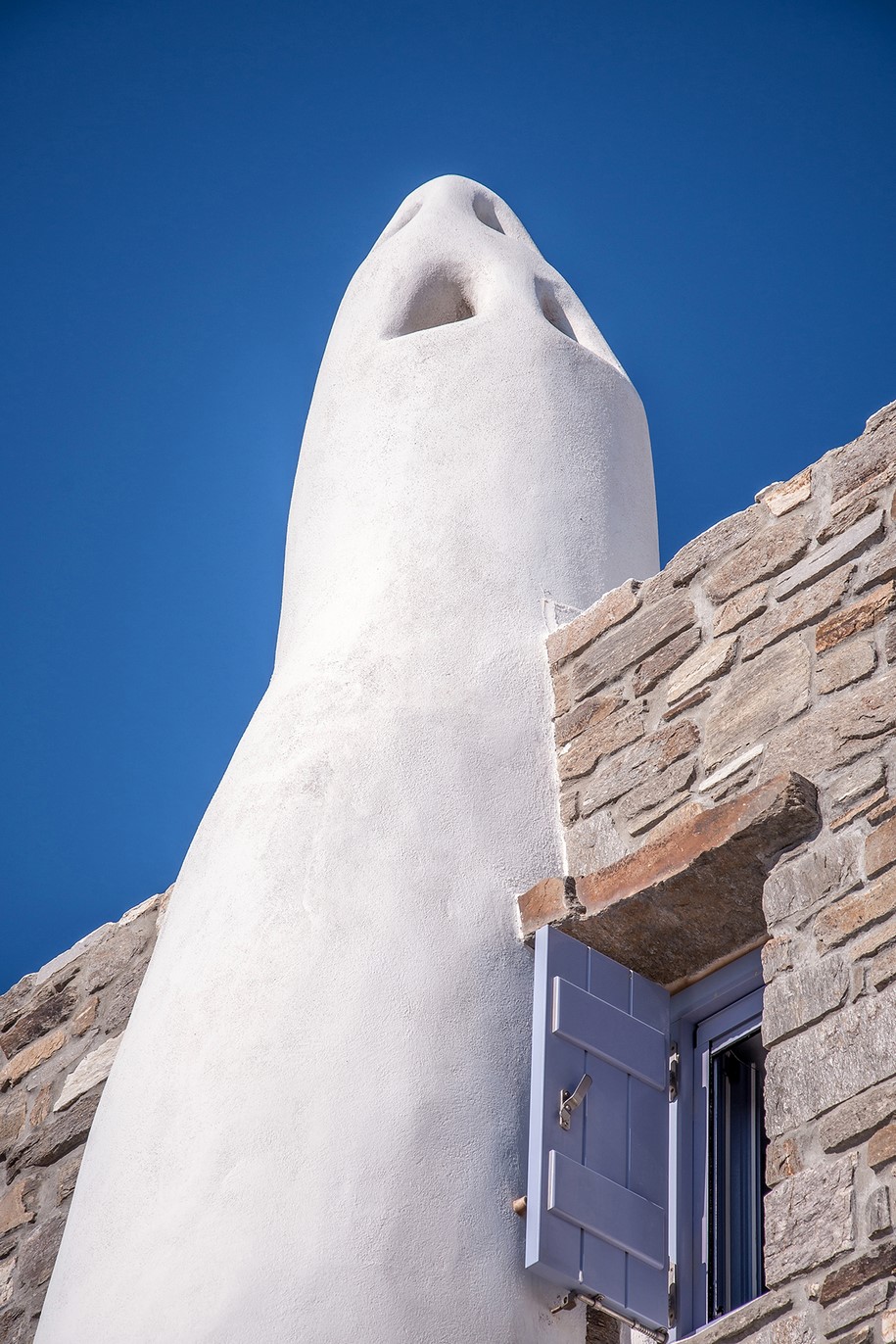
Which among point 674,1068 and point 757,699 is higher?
point 757,699

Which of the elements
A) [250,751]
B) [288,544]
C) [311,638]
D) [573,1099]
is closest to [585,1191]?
[573,1099]

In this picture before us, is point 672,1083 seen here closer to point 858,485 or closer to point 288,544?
point 858,485

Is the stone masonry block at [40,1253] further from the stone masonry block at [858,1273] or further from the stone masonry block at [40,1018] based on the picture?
the stone masonry block at [858,1273]

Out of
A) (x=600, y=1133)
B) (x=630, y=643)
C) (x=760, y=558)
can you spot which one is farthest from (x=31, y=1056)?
(x=760, y=558)

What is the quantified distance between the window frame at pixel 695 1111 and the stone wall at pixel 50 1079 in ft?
6.73

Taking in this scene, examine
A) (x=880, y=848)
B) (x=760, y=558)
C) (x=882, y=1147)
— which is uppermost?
(x=760, y=558)

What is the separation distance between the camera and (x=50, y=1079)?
568 cm

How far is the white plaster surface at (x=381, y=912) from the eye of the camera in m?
3.90

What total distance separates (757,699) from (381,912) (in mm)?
1165

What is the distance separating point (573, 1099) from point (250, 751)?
5.17 feet

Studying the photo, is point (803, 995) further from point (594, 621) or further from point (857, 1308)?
point (594, 621)

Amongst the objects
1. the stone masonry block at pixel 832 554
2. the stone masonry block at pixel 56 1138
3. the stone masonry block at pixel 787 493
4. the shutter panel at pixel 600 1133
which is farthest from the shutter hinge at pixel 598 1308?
the stone masonry block at pixel 787 493

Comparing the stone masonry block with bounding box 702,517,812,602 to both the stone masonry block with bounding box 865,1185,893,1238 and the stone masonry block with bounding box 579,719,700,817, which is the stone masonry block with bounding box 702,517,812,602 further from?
the stone masonry block with bounding box 865,1185,893,1238

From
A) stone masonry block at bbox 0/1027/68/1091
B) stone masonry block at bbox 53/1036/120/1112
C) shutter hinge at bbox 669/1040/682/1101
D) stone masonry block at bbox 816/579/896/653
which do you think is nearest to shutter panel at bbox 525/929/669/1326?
shutter hinge at bbox 669/1040/682/1101
